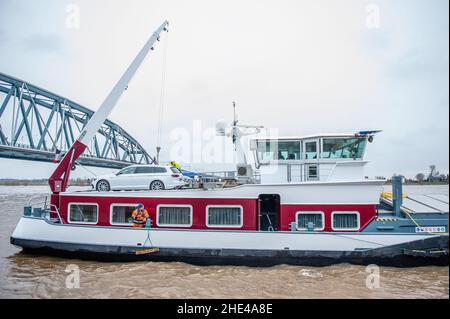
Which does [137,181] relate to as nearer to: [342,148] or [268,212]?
[268,212]

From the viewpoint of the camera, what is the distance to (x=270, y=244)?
9.66 meters

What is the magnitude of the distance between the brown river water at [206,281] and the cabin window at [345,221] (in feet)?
4.28

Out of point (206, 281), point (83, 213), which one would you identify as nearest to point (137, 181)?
point (83, 213)

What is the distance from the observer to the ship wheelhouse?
34.2 feet

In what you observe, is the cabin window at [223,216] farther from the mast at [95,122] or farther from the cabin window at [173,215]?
the mast at [95,122]

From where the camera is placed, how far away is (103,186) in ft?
39.4

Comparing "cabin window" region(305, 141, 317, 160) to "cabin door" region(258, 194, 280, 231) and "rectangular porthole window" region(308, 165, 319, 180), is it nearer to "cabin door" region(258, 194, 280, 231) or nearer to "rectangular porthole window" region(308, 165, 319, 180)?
"rectangular porthole window" region(308, 165, 319, 180)

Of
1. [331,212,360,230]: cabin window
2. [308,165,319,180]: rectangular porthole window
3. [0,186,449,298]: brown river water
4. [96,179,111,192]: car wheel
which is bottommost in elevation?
[0,186,449,298]: brown river water

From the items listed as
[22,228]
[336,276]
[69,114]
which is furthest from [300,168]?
[69,114]

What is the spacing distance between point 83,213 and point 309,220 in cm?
829

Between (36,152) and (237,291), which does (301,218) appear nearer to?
(237,291)

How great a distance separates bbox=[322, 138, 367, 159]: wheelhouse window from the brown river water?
3.75 metres

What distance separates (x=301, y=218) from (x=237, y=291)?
11.8 ft

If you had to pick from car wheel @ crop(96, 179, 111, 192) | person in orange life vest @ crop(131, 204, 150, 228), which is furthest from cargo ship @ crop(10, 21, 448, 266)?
car wheel @ crop(96, 179, 111, 192)
